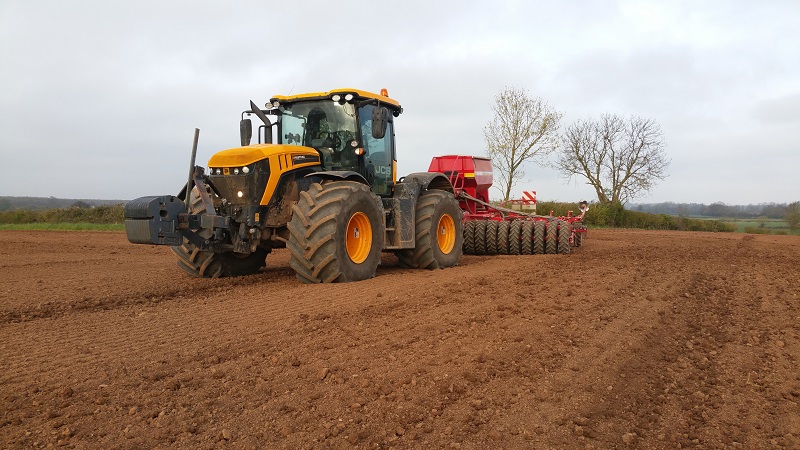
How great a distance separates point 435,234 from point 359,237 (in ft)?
6.21

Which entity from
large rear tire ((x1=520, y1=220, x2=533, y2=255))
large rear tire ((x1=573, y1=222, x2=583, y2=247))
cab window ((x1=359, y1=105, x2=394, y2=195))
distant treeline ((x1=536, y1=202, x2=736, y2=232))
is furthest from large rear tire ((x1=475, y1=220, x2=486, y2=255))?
distant treeline ((x1=536, y1=202, x2=736, y2=232))

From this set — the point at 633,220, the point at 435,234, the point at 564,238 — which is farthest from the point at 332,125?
the point at 633,220

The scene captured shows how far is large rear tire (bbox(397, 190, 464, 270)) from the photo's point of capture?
968 centimetres

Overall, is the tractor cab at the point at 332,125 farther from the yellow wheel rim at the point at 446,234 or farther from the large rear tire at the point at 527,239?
the large rear tire at the point at 527,239

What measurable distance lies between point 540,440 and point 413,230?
21.0ft

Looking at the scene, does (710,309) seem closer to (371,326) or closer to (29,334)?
(371,326)

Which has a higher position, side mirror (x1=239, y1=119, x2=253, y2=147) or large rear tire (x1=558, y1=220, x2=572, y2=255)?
side mirror (x1=239, y1=119, x2=253, y2=147)

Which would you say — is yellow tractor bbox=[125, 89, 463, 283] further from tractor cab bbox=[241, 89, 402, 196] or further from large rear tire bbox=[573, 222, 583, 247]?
large rear tire bbox=[573, 222, 583, 247]

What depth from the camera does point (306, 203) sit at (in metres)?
7.45

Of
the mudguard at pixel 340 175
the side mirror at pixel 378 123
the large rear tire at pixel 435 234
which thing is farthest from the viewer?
the large rear tire at pixel 435 234

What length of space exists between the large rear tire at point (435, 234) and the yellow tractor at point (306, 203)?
0.06 feet

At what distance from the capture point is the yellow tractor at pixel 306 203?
287 inches

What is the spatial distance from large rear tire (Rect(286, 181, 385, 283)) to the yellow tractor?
0.04ft

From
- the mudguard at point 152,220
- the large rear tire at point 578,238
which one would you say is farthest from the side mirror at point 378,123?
the large rear tire at point 578,238
